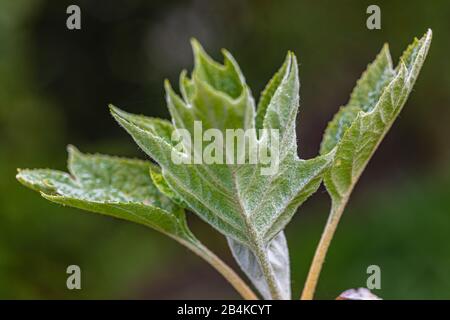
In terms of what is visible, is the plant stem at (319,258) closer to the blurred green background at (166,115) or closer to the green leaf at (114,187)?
the green leaf at (114,187)

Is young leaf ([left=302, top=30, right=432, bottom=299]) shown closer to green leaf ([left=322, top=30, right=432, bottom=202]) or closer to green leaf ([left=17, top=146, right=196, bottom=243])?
green leaf ([left=322, top=30, right=432, bottom=202])

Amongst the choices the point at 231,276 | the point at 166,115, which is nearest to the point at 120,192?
the point at 231,276

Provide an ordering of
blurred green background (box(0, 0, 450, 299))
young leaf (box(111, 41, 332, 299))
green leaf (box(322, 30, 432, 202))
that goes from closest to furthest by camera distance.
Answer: young leaf (box(111, 41, 332, 299)) < green leaf (box(322, 30, 432, 202)) < blurred green background (box(0, 0, 450, 299))

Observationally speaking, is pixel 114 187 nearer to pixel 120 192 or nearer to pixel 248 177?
pixel 120 192

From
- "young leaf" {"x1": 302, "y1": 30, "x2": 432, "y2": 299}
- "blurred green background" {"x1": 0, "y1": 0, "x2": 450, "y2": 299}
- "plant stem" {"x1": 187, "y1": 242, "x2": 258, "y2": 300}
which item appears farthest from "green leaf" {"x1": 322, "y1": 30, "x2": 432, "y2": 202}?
"blurred green background" {"x1": 0, "y1": 0, "x2": 450, "y2": 299}

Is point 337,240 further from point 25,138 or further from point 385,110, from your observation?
point 385,110

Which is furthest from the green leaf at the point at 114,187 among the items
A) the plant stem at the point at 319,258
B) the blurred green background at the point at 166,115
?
the blurred green background at the point at 166,115
